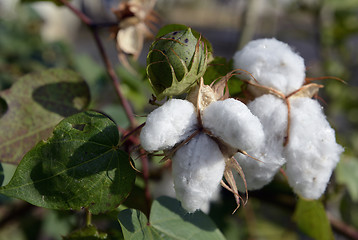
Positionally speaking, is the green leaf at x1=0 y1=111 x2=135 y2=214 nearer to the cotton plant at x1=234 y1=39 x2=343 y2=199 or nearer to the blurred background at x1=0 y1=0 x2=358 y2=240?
the blurred background at x1=0 y1=0 x2=358 y2=240

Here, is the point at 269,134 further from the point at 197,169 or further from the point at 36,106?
the point at 36,106

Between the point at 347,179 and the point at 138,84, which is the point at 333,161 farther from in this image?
the point at 138,84

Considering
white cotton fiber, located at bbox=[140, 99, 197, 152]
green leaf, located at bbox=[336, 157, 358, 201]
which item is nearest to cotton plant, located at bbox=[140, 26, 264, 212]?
white cotton fiber, located at bbox=[140, 99, 197, 152]

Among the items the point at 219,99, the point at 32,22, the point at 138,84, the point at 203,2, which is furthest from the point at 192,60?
the point at 203,2

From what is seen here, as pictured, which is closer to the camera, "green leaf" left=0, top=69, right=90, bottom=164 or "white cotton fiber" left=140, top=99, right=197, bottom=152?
"white cotton fiber" left=140, top=99, right=197, bottom=152

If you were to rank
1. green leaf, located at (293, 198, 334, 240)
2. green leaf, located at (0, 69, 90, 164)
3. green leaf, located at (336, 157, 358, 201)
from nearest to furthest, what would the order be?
green leaf, located at (0, 69, 90, 164)
green leaf, located at (293, 198, 334, 240)
green leaf, located at (336, 157, 358, 201)

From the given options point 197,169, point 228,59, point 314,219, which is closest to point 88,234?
point 197,169

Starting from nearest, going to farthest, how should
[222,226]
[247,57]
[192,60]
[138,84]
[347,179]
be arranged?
[192,60]
[247,57]
[347,179]
[222,226]
[138,84]
